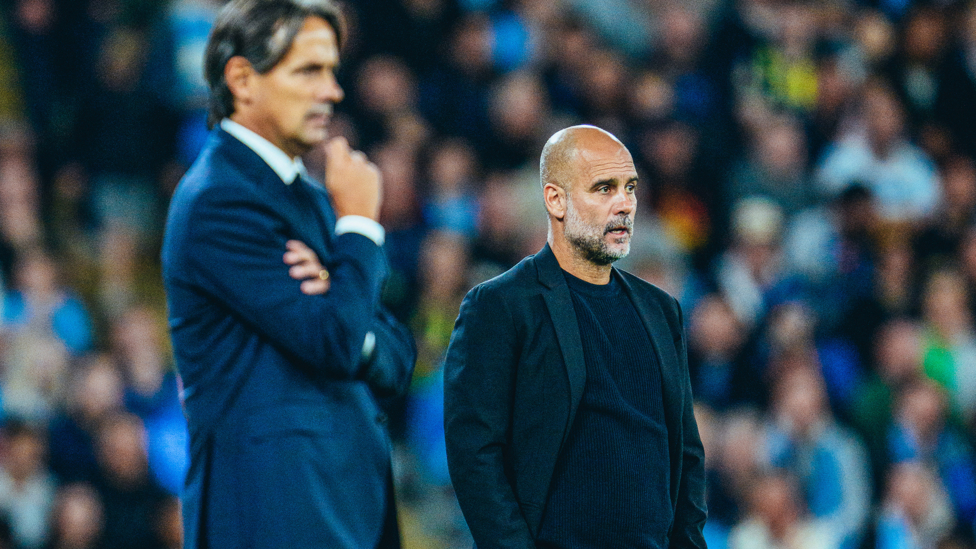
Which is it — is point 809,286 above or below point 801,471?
above

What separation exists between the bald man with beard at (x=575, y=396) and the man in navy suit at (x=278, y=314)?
21 cm

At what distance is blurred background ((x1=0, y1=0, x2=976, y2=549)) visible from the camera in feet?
18.1

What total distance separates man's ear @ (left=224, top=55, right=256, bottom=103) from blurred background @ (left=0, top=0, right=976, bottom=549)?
3.37 m

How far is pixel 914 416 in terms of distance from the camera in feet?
19.7

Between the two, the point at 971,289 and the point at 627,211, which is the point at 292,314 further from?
the point at 971,289

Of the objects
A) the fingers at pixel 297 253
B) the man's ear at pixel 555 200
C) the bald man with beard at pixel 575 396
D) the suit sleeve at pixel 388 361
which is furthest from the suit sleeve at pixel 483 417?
the fingers at pixel 297 253

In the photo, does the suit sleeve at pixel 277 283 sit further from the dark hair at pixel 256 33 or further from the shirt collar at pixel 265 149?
the dark hair at pixel 256 33

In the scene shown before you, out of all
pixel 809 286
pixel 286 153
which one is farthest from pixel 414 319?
pixel 286 153

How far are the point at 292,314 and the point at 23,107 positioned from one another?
18.0 ft

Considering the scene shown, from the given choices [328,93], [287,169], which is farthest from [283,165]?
[328,93]

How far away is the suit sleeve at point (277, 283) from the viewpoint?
2053 millimetres

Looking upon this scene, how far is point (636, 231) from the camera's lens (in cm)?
642

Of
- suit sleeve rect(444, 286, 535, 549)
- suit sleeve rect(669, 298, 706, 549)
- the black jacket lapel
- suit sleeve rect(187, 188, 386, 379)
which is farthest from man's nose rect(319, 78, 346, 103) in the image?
suit sleeve rect(669, 298, 706, 549)

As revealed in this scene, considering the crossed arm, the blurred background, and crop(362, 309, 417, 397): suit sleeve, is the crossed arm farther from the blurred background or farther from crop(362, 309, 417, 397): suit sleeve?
the blurred background
